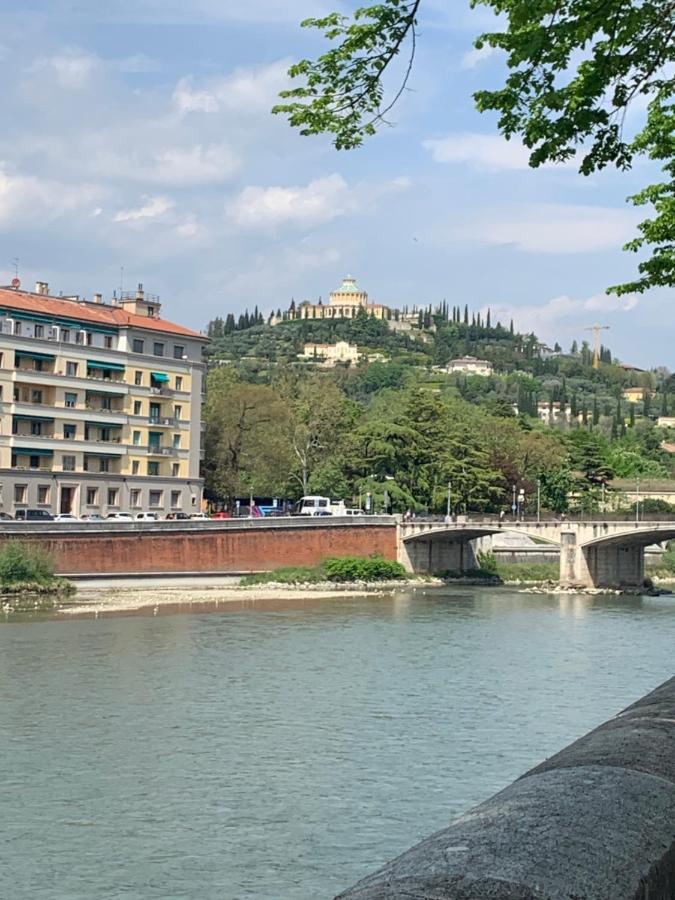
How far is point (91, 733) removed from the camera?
74.5 feet

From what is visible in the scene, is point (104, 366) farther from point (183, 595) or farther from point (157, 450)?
point (183, 595)

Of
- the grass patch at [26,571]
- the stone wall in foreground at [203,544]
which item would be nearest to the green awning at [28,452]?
the stone wall in foreground at [203,544]

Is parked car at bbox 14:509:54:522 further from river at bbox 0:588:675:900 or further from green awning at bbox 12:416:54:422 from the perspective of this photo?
river at bbox 0:588:675:900

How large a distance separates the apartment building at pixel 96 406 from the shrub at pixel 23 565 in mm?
7456

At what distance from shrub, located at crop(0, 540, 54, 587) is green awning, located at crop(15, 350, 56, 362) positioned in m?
11.4

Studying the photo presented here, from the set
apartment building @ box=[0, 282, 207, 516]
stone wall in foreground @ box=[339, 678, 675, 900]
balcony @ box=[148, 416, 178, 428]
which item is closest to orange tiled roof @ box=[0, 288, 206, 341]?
apartment building @ box=[0, 282, 207, 516]

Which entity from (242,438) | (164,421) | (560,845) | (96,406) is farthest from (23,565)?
(560,845)

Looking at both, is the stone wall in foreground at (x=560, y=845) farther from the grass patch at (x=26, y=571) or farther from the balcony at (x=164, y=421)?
the balcony at (x=164, y=421)

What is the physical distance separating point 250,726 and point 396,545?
46.6 m

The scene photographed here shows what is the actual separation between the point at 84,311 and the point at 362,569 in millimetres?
19173

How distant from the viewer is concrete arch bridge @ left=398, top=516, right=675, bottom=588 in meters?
68.6

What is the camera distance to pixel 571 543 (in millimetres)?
69625

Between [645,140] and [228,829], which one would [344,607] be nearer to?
[228,829]

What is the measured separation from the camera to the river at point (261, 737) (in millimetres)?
15164
